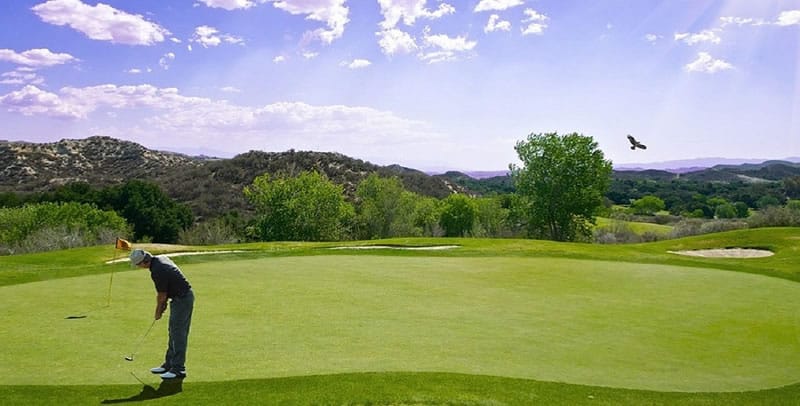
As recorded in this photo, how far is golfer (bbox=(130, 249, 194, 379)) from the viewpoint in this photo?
9203mm

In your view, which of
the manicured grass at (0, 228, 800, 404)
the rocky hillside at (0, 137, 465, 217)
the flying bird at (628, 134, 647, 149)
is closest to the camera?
the manicured grass at (0, 228, 800, 404)

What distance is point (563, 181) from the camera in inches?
2322

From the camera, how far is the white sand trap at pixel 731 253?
105 feet

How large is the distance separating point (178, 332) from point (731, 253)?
107 ft

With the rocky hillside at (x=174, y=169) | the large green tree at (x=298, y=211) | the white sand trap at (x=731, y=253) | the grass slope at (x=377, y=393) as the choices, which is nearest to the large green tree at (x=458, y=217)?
the large green tree at (x=298, y=211)

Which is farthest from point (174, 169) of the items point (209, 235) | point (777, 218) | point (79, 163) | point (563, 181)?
point (777, 218)

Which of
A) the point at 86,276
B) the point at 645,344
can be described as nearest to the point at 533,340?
the point at 645,344

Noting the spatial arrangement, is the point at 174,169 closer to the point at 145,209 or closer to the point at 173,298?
the point at 145,209

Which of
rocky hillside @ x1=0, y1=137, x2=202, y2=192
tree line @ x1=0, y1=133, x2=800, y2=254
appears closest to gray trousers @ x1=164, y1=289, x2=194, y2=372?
tree line @ x1=0, y1=133, x2=800, y2=254

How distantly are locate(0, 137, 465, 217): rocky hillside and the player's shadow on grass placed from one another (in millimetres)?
81064

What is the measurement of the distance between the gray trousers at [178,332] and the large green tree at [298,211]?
2059 inches

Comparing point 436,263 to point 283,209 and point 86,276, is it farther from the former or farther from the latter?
point 283,209

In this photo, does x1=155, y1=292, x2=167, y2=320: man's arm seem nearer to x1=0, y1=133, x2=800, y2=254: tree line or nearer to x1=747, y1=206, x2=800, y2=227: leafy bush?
x1=0, y1=133, x2=800, y2=254: tree line

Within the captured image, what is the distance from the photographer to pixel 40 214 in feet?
161
